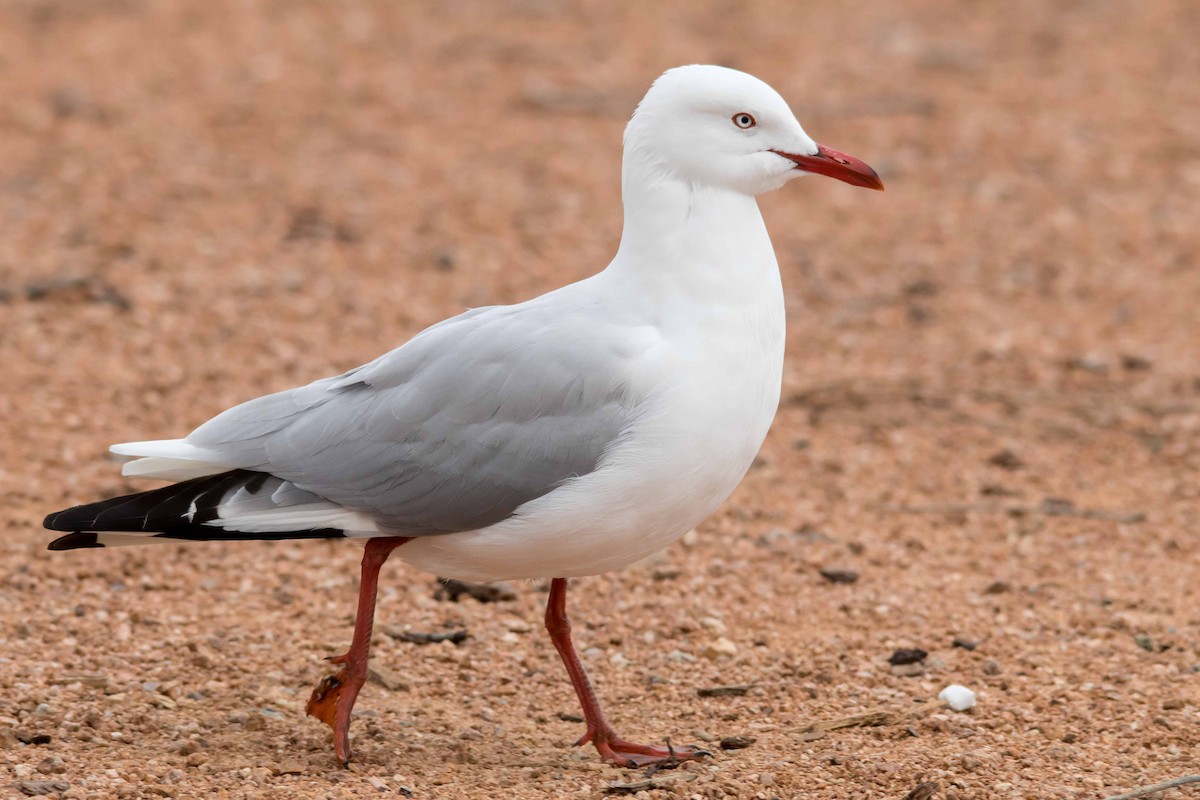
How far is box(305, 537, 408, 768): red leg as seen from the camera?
15.4ft

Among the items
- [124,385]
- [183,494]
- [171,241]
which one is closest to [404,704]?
[183,494]

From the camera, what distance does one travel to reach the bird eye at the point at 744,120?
4.67 meters

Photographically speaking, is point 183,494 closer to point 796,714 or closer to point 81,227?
point 796,714

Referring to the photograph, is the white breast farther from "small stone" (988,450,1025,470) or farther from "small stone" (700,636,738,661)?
"small stone" (988,450,1025,470)

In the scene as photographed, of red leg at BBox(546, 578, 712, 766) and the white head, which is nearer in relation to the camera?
the white head

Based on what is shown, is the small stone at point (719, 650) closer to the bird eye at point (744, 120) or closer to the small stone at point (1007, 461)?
the bird eye at point (744, 120)

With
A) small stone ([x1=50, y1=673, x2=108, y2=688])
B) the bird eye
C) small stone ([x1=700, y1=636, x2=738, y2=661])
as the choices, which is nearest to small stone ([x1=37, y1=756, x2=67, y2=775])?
small stone ([x1=50, y1=673, x2=108, y2=688])

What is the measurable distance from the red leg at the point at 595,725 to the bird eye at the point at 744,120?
5.05 feet

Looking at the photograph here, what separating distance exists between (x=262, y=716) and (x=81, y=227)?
5186 millimetres

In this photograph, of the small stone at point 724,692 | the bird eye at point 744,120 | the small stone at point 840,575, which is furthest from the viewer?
the small stone at point 840,575

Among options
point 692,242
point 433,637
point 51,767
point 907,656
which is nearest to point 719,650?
point 907,656

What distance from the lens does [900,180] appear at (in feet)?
35.5

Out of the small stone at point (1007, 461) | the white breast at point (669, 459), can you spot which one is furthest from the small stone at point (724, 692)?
the small stone at point (1007, 461)

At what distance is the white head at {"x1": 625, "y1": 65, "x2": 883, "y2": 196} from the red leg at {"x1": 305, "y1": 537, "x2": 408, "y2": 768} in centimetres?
140
